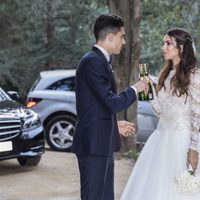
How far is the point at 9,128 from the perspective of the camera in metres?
8.93

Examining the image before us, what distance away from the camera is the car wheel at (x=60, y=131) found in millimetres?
12086

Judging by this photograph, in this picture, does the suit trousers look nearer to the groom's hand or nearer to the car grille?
the groom's hand

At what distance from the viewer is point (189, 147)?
5066 millimetres

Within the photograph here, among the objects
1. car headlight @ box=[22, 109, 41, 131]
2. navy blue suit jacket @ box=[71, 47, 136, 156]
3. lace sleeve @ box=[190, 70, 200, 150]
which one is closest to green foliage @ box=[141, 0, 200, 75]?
car headlight @ box=[22, 109, 41, 131]

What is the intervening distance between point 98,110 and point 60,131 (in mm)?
7571

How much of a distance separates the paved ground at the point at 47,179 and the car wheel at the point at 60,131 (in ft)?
3.44

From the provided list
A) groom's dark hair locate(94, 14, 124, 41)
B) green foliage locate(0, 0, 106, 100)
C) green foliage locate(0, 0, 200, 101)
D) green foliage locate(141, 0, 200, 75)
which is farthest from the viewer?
green foliage locate(0, 0, 106, 100)

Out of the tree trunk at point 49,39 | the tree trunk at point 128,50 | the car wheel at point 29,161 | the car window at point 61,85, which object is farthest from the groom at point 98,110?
the tree trunk at point 49,39

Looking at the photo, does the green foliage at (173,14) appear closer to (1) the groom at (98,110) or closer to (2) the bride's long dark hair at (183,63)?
(2) the bride's long dark hair at (183,63)

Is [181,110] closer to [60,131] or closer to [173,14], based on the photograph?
[60,131]

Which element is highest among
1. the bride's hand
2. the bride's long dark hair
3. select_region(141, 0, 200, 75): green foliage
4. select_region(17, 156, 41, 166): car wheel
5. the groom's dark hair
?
select_region(141, 0, 200, 75): green foliage

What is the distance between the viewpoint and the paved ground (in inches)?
302

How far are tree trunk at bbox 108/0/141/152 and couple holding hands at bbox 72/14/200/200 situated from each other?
536 cm

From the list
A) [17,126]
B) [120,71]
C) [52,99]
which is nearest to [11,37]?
[52,99]
